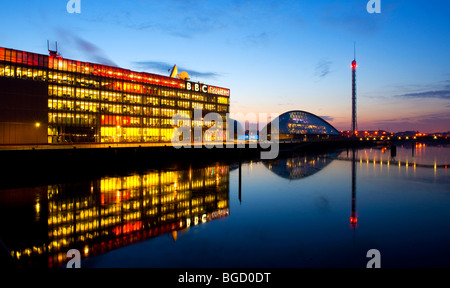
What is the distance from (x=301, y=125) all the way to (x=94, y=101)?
466ft

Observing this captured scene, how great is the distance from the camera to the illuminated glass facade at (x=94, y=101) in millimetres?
60844

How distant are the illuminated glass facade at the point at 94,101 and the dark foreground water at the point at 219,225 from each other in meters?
39.7

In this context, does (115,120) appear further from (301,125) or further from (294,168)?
(301,125)

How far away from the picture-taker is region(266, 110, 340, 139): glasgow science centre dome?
180125mm

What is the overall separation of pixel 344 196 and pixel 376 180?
50.2 feet

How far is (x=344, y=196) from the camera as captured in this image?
30969mm

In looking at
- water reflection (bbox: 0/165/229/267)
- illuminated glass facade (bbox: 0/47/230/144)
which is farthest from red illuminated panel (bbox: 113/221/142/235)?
illuminated glass facade (bbox: 0/47/230/144)

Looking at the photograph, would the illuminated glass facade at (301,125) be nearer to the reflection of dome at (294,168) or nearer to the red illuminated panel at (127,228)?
the reflection of dome at (294,168)

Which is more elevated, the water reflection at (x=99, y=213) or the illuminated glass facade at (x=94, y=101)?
the illuminated glass facade at (x=94, y=101)

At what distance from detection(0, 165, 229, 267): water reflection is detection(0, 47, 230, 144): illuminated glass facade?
39174 millimetres
